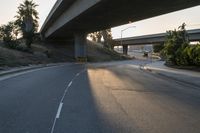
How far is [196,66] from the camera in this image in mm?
40750

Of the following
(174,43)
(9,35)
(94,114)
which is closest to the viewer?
(94,114)

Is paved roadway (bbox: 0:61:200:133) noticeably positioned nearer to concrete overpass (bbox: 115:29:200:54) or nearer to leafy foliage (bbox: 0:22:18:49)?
leafy foliage (bbox: 0:22:18:49)

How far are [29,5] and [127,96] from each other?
68.2 meters

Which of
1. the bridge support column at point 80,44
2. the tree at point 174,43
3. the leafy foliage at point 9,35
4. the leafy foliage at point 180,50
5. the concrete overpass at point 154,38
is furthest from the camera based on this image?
the concrete overpass at point 154,38

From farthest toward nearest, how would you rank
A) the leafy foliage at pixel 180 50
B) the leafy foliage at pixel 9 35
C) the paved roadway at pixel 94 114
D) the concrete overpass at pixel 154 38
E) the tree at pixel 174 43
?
1. the concrete overpass at pixel 154 38
2. the leafy foliage at pixel 9 35
3. the tree at pixel 174 43
4. the leafy foliage at pixel 180 50
5. the paved roadway at pixel 94 114

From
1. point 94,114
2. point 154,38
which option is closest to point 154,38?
point 154,38

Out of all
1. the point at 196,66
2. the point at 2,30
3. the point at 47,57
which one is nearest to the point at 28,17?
the point at 2,30

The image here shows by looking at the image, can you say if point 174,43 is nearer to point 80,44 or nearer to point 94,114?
point 80,44

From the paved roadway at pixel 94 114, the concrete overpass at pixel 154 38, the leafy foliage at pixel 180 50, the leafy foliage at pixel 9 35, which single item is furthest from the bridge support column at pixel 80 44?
the paved roadway at pixel 94 114

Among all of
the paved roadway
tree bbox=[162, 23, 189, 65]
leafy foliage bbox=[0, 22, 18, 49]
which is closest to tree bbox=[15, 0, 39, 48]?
leafy foliage bbox=[0, 22, 18, 49]

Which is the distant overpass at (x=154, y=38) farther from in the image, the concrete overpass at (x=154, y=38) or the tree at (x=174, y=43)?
the tree at (x=174, y=43)

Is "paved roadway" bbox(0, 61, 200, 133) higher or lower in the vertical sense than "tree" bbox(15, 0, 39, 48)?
lower

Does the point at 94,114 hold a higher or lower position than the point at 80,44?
lower

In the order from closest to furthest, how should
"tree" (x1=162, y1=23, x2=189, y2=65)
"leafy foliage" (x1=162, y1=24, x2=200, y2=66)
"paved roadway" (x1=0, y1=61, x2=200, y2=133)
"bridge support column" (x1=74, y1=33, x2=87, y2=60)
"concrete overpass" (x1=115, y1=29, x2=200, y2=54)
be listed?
"paved roadway" (x1=0, y1=61, x2=200, y2=133) → "leafy foliage" (x1=162, y1=24, x2=200, y2=66) → "tree" (x1=162, y1=23, x2=189, y2=65) → "bridge support column" (x1=74, y1=33, x2=87, y2=60) → "concrete overpass" (x1=115, y1=29, x2=200, y2=54)
